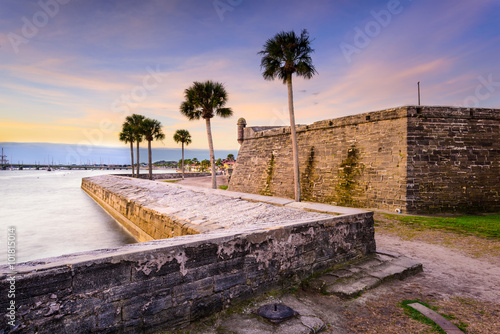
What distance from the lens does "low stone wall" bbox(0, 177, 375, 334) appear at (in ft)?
6.59

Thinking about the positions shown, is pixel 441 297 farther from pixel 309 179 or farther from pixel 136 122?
pixel 136 122

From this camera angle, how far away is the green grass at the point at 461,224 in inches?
293

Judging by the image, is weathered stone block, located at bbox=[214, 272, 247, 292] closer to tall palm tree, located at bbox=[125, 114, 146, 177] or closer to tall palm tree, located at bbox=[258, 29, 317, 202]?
tall palm tree, located at bbox=[258, 29, 317, 202]

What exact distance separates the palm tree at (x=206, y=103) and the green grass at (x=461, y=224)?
1320 centimetres

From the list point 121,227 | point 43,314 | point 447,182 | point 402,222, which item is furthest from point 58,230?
point 447,182

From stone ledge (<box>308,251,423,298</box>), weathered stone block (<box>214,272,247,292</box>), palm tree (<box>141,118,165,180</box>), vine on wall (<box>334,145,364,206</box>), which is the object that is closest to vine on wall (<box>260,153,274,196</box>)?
vine on wall (<box>334,145,364,206</box>)

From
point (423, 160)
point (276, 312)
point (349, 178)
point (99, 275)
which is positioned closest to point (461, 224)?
point (423, 160)

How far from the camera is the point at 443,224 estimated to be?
8555 millimetres

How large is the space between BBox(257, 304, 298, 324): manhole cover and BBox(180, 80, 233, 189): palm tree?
16.5m

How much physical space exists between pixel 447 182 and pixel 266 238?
11.4m

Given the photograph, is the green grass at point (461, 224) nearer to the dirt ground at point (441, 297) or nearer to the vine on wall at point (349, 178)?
the dirt ground at point (441, 297)

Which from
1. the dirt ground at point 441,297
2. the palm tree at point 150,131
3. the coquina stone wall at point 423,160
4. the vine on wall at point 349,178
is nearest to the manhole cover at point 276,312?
the dirt ground at point 441,297

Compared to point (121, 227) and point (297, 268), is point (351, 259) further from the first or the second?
point (121, 227)

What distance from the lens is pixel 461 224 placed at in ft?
28.0
